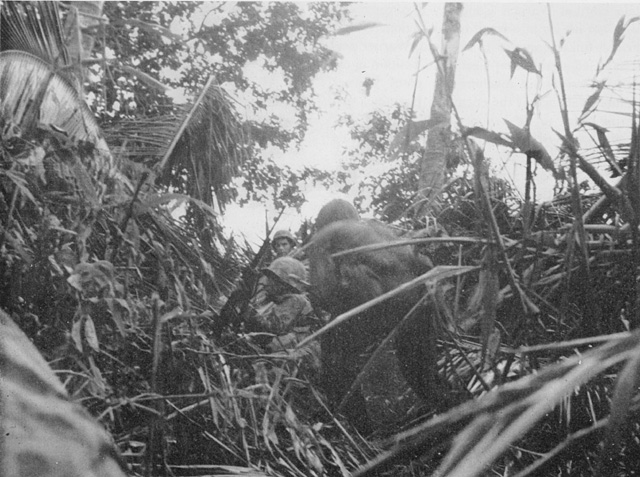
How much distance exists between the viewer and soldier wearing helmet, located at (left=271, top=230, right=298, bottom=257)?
424 centimetres

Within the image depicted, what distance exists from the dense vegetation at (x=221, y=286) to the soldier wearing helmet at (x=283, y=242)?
4.10 ft

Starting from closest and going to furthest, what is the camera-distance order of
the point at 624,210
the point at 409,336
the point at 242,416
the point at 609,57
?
the point at 624,210
the point at 609,57
the point at 242,416
the point at 409,336

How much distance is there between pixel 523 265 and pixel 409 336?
1.04 metres

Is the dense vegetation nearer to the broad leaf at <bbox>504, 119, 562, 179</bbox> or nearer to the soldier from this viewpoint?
the broad leaf at <bbox>504, 119, 562, 179</bbox>

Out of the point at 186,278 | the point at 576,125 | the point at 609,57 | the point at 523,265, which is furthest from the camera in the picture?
the point at 186,278

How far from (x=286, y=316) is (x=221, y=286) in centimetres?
34

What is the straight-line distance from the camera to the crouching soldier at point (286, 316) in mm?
2477

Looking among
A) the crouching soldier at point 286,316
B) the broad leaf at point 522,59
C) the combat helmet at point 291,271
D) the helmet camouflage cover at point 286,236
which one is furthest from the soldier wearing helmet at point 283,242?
the broad leaf at point 522,59

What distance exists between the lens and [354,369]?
8.81 ft

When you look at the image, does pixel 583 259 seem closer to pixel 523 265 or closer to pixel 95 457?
pixel 523 265

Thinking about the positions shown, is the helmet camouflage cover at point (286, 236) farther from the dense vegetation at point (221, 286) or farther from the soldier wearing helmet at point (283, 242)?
the dense vegetation at point (221, 286)

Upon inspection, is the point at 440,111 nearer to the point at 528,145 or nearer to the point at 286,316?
the point at 286,316

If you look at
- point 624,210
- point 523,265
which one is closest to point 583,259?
point 624,210

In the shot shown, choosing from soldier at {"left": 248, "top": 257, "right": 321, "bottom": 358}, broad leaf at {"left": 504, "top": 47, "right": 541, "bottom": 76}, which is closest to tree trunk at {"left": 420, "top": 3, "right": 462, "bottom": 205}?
soldier at {"left": 248, "top": 257, "right": 321, "bottom": 358}
